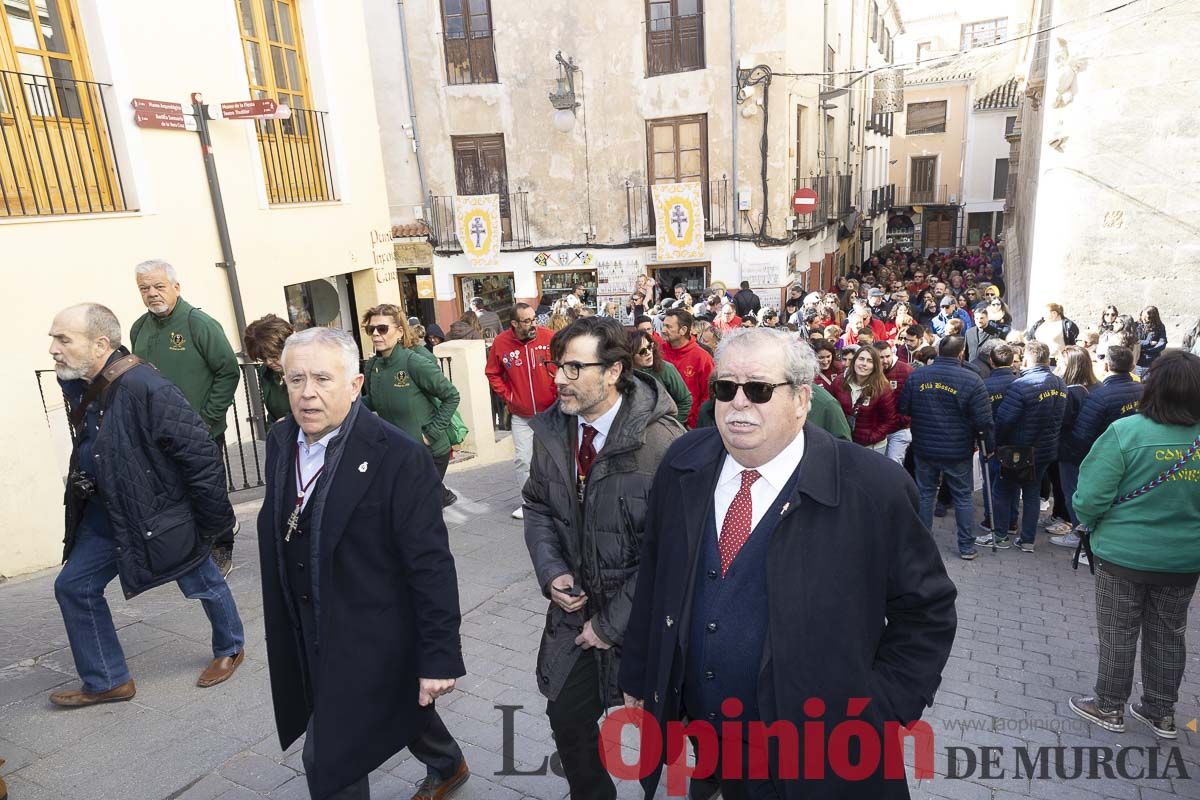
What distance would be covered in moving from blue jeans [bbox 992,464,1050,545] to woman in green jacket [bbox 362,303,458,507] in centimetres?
448

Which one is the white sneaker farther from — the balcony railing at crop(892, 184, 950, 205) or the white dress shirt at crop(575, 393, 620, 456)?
the balcony railing at crop(892, 184, 950, 205)

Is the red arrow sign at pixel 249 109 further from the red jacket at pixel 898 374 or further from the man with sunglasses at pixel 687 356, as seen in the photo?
the red jacket at pixel 898 374

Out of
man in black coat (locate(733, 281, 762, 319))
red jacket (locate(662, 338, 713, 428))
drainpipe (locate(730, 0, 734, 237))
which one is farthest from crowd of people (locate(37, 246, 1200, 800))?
drainpipe (locate(730, 0, 734, 237))

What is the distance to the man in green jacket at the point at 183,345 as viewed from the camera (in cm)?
500

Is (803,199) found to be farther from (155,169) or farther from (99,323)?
(99,323)

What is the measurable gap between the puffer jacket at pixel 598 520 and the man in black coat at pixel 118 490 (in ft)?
5.96

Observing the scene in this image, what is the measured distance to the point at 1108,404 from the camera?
541 centimetres

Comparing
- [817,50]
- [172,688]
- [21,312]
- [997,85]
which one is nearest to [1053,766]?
[172,688]

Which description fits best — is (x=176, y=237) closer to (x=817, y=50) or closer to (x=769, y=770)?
(x=769, y=770)

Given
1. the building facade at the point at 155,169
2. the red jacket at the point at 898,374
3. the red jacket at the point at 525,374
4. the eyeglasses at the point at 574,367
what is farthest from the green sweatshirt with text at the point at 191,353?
the red jacket at the point at 898,374

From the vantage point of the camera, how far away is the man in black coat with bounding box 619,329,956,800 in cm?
210

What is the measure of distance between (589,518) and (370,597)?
2.68ft

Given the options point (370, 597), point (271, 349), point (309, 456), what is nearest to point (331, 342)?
point (309, 456)

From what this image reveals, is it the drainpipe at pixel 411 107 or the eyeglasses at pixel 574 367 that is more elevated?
the drainpipe at pixel 411 107
